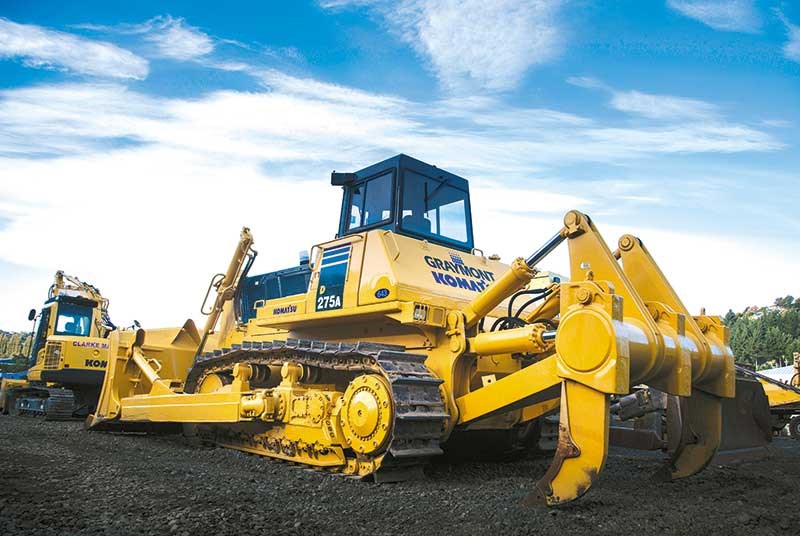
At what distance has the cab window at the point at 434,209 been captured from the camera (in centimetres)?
791

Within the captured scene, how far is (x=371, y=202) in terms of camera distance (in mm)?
8070

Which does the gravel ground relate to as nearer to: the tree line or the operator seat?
the operator seat

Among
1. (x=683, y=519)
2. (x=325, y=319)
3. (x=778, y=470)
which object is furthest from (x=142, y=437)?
(x=778, y=470)

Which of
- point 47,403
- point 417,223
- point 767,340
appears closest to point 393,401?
point 417,223

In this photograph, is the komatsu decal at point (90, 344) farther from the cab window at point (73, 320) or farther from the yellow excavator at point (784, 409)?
the yellow excavator at point (784, 409)

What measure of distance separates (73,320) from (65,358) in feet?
8.91

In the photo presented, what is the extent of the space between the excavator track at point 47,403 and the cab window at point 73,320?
169 cm

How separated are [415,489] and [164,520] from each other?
214cm

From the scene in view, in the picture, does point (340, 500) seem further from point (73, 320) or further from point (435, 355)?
point (73, 320)

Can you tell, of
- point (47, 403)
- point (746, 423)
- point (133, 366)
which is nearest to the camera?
point (746, 423)

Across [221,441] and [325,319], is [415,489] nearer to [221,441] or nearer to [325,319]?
[325,319]

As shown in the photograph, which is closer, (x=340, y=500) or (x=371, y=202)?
(x=340, y=500)

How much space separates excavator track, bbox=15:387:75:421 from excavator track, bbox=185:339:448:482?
856 centimetres

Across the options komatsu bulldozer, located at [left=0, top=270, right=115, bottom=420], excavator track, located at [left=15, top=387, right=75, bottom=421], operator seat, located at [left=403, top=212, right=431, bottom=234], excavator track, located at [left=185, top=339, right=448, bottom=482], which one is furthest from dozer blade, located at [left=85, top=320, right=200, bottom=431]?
komatsu bulldozer, located at [left=0, top=270, right=115, bottom=420]
